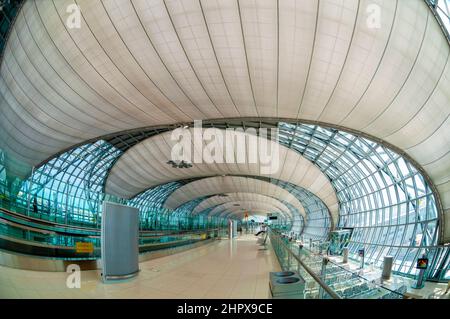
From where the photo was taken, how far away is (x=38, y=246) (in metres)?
6.23

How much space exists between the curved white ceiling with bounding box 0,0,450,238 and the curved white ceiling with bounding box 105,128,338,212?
948 cm

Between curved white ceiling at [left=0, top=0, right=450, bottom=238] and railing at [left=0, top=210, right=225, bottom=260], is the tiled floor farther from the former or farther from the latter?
curved white ceiling at [left=0, top=0, right=450, bottom=238]

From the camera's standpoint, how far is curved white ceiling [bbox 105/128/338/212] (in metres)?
31.2

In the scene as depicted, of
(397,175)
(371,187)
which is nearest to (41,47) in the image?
(397,175)

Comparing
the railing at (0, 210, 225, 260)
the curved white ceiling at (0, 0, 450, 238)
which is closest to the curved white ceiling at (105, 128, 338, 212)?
the curved white ceiling at (0, 0, 450, 238)

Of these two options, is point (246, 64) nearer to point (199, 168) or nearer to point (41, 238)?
point (41, 238)

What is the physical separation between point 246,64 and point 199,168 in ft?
89.9

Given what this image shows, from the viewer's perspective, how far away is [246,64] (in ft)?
50.4

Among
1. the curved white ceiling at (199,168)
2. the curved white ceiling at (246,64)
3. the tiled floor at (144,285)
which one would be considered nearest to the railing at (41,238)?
the tiled floor at (144,285)

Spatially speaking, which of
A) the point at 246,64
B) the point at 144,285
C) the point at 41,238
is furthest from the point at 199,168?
the point at 144,285

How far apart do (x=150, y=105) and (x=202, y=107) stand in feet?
14.2

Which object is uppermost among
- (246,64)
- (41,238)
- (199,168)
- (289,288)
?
(246,64)

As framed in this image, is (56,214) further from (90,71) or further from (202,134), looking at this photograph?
(202,134)
